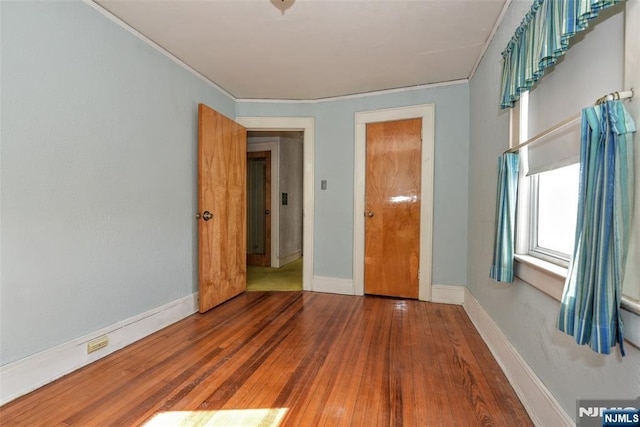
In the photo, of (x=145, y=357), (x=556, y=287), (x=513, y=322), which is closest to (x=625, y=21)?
(x=556, y=287)

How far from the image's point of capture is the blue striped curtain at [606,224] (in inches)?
34.1

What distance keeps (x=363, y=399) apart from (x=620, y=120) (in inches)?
61.4

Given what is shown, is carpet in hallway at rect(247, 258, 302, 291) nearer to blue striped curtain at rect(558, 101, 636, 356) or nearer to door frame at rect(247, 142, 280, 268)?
door frame at rect(247, 142, 280, 268)

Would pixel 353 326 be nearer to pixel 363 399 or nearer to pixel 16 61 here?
pixel 363 399

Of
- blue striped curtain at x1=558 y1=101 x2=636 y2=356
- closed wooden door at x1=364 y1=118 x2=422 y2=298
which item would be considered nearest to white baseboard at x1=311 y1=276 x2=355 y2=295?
closed wooden door at x1=364 y1=118 x2=422 y2=298

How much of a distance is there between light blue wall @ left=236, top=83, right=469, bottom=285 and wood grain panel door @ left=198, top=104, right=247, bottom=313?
2.35 ft

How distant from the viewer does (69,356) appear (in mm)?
1720

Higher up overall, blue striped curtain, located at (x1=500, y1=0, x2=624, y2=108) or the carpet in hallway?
blue striped curtain, located at (x1=500, y1=0, x2=624, y2=108)

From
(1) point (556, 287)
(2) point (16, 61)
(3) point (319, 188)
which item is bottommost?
(1) point (556, 287)

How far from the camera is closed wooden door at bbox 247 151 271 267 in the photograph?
191 inches

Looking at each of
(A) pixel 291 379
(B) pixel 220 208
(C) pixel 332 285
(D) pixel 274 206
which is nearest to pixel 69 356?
(A) pixel 291 379

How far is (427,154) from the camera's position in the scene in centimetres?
303

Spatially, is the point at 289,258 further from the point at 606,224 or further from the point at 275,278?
the point at 606,224

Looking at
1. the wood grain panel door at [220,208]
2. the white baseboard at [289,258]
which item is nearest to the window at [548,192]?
the wood grain panel door at [220,208]
